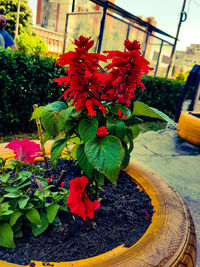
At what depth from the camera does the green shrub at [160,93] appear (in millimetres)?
5809

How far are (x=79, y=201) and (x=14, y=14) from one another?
2116cm

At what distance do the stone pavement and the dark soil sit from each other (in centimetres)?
101

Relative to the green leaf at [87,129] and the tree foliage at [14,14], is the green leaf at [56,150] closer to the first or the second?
the green leaf at [87,129]

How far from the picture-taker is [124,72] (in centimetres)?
73

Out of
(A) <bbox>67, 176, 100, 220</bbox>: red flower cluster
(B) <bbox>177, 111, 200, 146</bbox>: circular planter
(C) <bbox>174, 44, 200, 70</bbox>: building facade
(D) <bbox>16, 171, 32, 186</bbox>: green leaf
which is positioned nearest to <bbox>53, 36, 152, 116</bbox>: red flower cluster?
(A) <bbox>67, 176, 100, 220</bbox>: red flower cluster

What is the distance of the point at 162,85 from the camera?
624 cm

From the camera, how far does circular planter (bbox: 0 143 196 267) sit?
2.03 ft

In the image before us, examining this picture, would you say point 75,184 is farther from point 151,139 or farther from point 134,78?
point 151,139

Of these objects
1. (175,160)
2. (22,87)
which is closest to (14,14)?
(22,87)

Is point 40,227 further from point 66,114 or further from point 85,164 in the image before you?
point 66,114

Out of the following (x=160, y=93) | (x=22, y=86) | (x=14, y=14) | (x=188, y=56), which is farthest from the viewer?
(x=188, y=56)

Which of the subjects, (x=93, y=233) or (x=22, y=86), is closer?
(x=93, y=233)

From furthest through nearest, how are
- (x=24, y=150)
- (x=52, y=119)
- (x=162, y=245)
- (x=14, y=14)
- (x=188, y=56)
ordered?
1. (x=188, y=56)
2. (x=14, y=14)
3. (x=24, y=150)
4. (x=52, y=119)
5. (x=162, y=245)

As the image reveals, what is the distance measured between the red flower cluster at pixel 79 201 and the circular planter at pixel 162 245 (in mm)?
140
